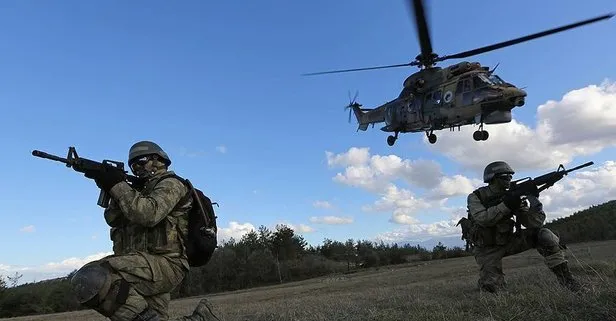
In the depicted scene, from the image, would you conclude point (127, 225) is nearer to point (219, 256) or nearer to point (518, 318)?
point (518, 318)

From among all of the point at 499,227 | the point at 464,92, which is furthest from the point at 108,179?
the point at 464,92

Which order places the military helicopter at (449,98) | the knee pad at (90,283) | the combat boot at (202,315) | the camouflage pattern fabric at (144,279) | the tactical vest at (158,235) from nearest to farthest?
1. the knee pad at (90,283)
2. the camouflage pattern fabric at (144,279)
3. the tactical vest at (158,235)
4. the combat boot at (202,315)
5. the military helicopter at (449,98)

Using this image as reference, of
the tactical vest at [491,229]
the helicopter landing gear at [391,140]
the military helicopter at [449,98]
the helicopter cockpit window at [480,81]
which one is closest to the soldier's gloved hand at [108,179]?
the tactical vest at [491,229]

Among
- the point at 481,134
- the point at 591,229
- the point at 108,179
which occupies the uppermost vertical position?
the point at 481,134

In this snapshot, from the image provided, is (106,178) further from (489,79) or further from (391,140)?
(391,140)

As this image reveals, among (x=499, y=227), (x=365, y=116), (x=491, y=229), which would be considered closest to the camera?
(x=499, y=227)

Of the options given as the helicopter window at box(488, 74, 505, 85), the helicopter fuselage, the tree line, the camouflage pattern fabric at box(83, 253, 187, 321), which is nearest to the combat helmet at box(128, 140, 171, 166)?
the camouflage pattern fabric at box(83, 253, 187, 321)

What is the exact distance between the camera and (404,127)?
897 inches

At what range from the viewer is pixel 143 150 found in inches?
207

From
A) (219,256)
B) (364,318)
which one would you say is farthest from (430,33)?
(219,256)

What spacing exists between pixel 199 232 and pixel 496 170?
5.05 metres

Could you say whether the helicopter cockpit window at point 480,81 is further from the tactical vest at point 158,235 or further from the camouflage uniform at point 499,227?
the tactical vest at point 158,235

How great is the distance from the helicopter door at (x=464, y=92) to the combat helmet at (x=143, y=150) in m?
16.0

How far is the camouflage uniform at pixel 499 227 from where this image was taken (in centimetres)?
775
